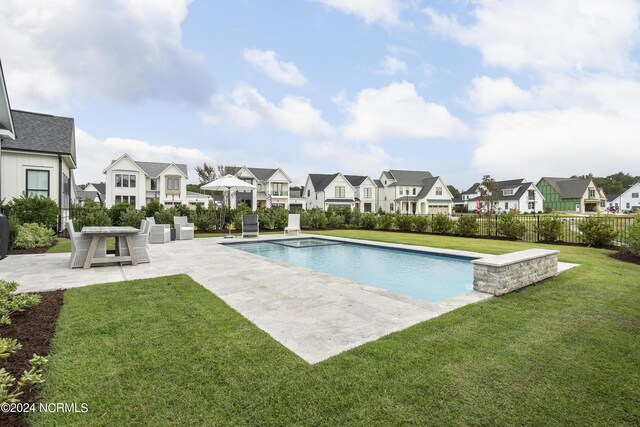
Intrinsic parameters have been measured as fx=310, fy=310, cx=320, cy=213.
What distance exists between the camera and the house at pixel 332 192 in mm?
43938

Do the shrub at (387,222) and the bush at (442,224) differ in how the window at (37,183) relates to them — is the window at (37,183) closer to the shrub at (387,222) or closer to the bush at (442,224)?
the shrub at (387,222)

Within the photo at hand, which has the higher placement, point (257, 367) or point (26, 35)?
point (26, 35)

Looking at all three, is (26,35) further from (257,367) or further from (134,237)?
(257,367)

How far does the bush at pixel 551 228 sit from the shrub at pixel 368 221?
31.9 feet

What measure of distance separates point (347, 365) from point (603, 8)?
36.1 feet

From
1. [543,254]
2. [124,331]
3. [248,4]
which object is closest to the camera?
[124,331]

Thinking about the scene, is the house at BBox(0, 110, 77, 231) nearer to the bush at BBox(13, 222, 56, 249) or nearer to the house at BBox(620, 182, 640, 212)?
the bush at BBox(13, 222, 56, 249)

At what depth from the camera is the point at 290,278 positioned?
6.00m

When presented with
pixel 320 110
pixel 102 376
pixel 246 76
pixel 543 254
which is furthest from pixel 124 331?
pixel 320 110

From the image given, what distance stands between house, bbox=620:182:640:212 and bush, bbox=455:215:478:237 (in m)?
63.5

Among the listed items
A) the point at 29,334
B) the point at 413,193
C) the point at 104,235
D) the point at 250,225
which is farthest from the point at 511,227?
the point at 413,193

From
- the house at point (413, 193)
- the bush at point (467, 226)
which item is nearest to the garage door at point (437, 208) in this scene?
the house at point (413, 193)

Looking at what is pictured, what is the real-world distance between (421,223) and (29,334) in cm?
1715

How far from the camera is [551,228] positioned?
12.5 meters
